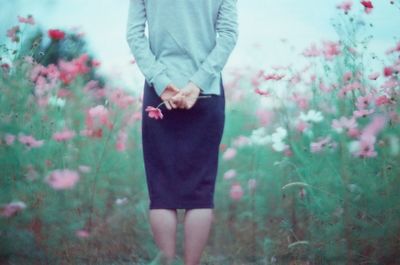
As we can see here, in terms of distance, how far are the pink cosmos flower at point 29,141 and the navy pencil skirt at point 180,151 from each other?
81cm

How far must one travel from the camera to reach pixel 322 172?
9.87 feet

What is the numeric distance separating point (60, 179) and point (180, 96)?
1030mm

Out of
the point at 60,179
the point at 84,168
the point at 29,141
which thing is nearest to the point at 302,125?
the point at 84,168

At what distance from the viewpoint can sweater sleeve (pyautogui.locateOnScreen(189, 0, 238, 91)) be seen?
196 cm

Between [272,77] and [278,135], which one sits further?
[278,135]

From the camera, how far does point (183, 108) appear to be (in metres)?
1.99

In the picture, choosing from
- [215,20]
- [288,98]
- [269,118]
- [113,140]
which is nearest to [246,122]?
[269,118]

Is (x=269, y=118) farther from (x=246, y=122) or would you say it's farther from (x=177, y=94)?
(x=177, y=94)

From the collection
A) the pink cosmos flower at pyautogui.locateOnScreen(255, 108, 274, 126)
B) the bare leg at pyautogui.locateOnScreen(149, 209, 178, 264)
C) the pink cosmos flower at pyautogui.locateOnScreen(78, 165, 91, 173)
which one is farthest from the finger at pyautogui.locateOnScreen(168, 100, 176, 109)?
the pink cosmos flower at pyautogui.locateOnScreen(255, 108, 274, 126)

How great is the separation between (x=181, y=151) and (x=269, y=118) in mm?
1542

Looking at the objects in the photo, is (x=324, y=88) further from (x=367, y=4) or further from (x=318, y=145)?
(x=367, y=4)

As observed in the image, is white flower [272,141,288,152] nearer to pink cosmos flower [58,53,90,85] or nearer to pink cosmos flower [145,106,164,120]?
pink cosmos flower [58,53,90,85]

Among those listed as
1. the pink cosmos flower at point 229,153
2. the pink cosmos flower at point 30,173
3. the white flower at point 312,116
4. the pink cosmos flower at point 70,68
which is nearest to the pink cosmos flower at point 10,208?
the pink cosmos flower at point 30,173

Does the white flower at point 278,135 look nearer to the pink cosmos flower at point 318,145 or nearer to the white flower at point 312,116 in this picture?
the white flower at point 312,116
